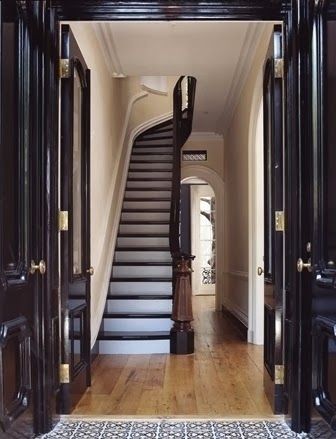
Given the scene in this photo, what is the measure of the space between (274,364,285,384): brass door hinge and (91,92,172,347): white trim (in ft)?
6.35

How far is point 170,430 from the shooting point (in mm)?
2777

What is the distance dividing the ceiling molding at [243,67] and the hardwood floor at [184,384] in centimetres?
291

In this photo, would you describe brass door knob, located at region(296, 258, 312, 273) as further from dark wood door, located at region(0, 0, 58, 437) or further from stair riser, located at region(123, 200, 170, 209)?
stair riser, located at region(123, 200, 170, 209)

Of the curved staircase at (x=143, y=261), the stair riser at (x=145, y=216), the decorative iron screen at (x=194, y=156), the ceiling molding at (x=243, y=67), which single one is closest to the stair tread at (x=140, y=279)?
the curved staircase at (x=143, y=261)

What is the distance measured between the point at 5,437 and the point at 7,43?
5.12 ft

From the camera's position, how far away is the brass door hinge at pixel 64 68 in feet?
9.80

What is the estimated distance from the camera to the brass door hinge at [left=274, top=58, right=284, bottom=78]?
2.95m

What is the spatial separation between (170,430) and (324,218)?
4.50 feet

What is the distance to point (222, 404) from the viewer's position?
3299 mm

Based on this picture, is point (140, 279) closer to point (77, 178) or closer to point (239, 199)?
point (239, 199)

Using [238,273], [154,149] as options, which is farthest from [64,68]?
[154,149]

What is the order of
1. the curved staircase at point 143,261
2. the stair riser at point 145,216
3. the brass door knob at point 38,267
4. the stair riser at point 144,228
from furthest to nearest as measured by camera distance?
the stair riser at point 145,216 < the stair riser at point 144,228 < the curved staircase at point 143,261 < the brass door knob at point 38,267

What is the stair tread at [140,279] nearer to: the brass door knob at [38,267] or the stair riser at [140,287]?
the stair riser at [140,287]

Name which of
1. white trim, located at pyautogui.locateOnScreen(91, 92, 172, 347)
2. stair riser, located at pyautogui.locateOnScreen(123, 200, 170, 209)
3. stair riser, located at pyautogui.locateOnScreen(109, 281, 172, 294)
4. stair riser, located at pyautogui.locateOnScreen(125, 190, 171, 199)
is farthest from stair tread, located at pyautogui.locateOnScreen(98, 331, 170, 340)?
stair riser, located at pyautogui.locateOnScreen(125, 190, 171, 199)
